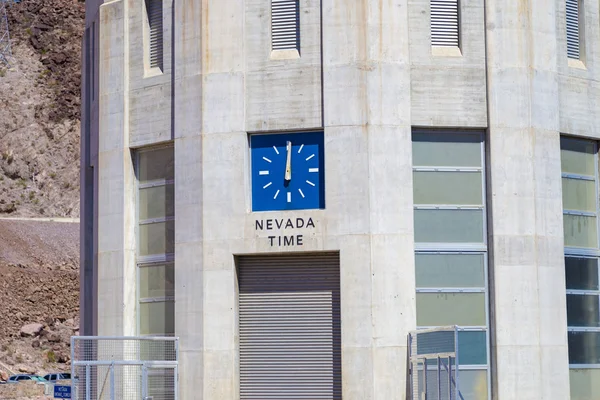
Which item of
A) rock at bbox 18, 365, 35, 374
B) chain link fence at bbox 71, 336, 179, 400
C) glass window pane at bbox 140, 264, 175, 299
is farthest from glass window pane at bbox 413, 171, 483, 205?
rock at bbox 18, 365, 35, 374

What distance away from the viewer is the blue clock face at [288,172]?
30672 mm

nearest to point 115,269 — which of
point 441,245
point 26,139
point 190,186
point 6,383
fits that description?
point 190,186

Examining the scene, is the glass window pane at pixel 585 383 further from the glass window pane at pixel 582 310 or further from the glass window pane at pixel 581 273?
the glass window pane at pixel 581 273

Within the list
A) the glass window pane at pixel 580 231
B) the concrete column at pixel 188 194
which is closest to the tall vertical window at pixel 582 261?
the glass window pane at pixel 580 231

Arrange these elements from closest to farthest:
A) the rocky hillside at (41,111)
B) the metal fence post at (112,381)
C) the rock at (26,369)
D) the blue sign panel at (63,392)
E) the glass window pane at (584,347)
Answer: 1. the metal fence post at (112,381)
2. the glass window pane at (584,347)
3. the blue sign panel at (63,392)
4. the rock at (26,369)
5. the rocky hillside at (41,111)

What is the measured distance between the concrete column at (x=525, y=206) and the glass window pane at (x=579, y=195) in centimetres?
105

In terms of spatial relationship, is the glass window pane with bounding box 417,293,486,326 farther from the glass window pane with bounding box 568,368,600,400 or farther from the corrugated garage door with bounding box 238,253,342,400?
the glass window pane with bounding box 568,368,600,400

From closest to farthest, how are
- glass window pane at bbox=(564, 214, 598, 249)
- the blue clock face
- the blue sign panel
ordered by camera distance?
the blue clock face, the blue sign panel, glass window pane at bbox=(564, 214, 598, 249)

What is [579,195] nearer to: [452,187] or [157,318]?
[452,187]

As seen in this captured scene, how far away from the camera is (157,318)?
32500 millimetres

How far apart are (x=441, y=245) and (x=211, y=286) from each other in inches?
220

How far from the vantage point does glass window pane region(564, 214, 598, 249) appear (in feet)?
106

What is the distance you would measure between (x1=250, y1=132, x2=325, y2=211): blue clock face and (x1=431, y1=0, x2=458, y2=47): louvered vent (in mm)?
3860

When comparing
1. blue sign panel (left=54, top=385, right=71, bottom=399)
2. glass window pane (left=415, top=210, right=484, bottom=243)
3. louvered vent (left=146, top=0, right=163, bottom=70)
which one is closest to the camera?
glass window pane (left=415, top=210, right=484, bottom=243)
